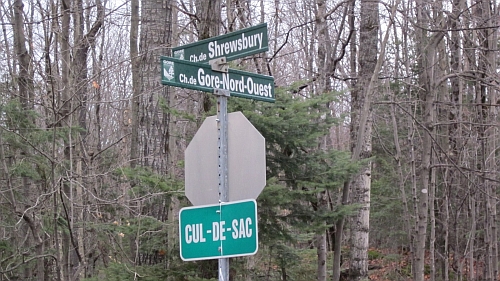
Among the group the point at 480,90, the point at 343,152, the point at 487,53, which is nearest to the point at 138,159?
the point at 343,152

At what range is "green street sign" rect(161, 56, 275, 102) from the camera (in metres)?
4.49

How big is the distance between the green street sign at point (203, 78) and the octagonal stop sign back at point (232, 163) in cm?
29

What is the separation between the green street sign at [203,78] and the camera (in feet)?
14.7

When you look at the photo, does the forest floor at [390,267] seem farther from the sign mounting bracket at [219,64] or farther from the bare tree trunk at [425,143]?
the sign mounting bracket at [219,64]

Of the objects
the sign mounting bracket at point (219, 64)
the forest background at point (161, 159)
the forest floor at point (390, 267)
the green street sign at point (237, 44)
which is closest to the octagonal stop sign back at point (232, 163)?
the sign mounting bracket at point (219, 64)

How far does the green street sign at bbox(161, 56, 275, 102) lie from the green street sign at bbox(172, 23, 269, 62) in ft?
0.56

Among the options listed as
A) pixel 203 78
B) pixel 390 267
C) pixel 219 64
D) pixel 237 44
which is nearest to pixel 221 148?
pixel 203 78

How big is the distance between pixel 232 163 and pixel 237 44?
3.20 ft

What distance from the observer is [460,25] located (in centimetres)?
1284

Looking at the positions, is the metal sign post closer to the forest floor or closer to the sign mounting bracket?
the sign mounting bracket

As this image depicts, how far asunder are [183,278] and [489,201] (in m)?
10.7

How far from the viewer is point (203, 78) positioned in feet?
14.9

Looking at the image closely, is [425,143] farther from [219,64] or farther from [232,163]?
[232,163]

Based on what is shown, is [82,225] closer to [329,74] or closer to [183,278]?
[183,278]
